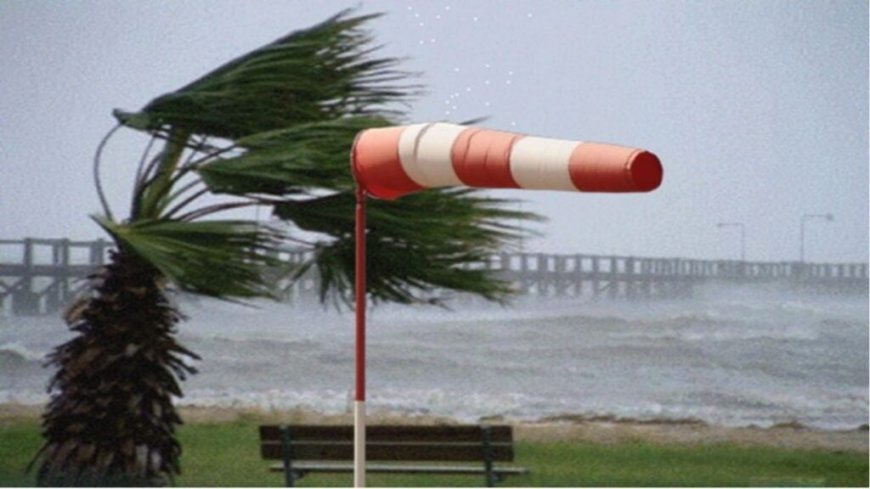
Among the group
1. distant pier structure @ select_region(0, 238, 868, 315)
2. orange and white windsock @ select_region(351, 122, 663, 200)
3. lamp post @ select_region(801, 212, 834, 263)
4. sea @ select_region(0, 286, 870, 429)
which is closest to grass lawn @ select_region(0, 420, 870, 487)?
sea @ select_region(0, 286, 870, 429)

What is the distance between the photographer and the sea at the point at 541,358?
6.86m

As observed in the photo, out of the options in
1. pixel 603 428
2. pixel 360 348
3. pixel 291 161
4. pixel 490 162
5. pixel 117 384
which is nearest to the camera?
pixel 490 162

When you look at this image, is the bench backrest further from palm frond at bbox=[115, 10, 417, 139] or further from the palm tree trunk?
palm frond at bbox=[115, 10, 417, 139]

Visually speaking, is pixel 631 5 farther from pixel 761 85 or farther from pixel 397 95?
pixel 397 95

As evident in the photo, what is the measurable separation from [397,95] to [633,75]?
3.57 ft

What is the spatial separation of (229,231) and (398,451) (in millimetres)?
1210

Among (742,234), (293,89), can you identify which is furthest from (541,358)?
(293,89)

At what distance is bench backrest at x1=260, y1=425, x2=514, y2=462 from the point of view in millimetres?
6844

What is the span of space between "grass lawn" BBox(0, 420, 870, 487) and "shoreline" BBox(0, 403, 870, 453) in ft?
0.10

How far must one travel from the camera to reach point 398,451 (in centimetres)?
686

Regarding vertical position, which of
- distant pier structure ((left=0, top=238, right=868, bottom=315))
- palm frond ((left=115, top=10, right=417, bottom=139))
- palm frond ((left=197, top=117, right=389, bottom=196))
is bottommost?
distant pier structure ((left=0, top=238, right=868, bottom=315))

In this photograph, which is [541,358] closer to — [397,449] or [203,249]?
[397,449]

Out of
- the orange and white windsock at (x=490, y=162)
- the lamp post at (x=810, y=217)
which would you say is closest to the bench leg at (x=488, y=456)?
the lamp post at (x=810, y=217)

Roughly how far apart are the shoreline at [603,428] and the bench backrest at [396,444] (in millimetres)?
78
